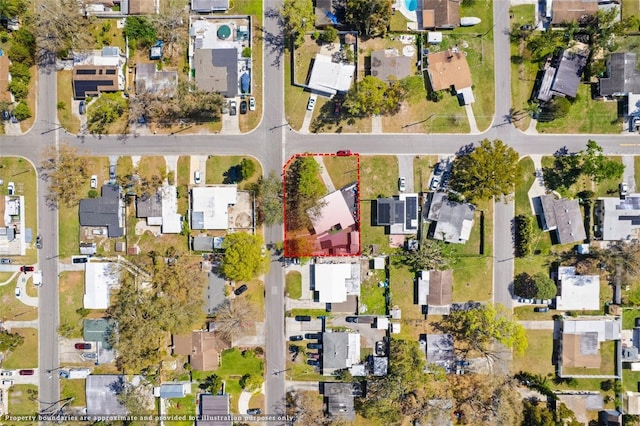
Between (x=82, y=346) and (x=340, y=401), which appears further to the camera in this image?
(x=82, y=346)

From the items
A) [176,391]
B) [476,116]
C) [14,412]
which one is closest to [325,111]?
[476,116]

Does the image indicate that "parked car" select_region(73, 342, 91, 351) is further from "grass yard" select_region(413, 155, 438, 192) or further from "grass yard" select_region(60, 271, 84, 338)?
"grass yard" select_region(413, 155, 438, 192)

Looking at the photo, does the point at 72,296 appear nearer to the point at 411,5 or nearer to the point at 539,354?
the point at 411,5

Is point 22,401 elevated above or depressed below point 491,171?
below

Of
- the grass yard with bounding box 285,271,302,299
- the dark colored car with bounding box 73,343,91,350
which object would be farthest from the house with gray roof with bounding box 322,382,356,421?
the dark colored car with bounding box 73,343,91,350

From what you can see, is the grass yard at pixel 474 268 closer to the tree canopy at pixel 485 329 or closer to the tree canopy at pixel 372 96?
the tree canopy at pixel 485 329

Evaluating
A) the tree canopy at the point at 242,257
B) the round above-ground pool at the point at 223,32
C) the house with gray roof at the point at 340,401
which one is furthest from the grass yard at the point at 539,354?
the round above-ground pool at the point at 223,32

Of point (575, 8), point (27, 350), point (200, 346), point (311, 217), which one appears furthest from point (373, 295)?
point (27, 350)
